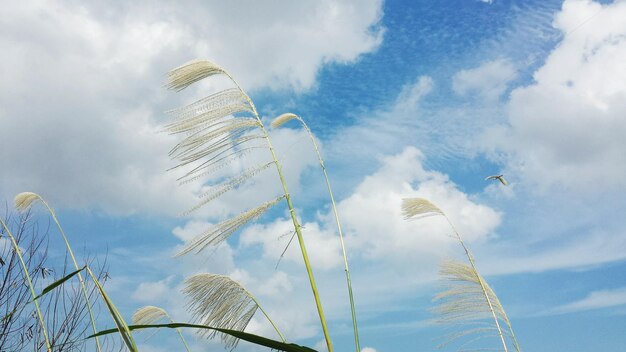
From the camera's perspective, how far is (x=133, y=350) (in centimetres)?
76

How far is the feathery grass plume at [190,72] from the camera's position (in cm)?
216

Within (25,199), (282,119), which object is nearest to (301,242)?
(282,119)

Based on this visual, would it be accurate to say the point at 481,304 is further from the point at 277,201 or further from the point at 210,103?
the point at 210,103

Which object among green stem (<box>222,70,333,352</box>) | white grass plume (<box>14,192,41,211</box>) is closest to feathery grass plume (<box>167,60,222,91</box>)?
green stem (<box>222,70,333,352</box>)

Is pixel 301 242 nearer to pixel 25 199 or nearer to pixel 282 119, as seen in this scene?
pixel 282 119

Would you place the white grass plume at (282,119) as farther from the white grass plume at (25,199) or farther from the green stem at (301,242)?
the white grass plume at (25,199)

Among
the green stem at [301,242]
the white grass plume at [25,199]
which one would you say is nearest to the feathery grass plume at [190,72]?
the green stem at [301,242]

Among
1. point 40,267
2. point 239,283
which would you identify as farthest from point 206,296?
point 40,267

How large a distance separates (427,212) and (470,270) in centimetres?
37

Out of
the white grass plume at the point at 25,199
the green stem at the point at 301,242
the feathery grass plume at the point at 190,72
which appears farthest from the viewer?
the white grass plume at the point at 25,199

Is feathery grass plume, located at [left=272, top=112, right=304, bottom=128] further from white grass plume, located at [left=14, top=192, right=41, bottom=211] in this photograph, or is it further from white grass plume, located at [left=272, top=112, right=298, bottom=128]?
white grass plume, located at [left=14, top=192, right=41, bottom=211]

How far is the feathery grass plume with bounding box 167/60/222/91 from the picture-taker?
2.16 m

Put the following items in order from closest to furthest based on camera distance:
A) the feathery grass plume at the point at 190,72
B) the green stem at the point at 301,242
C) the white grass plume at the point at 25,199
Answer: the green stem at the point at 301,242 → the feathery grass plume at the point at 190,72 → the white grass plume at the point at 25,199

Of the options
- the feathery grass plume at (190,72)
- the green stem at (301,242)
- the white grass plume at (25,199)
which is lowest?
the green stem at (301,242)
